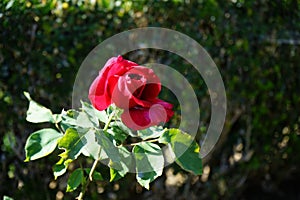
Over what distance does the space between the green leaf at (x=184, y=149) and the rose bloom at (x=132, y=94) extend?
79 millimetres

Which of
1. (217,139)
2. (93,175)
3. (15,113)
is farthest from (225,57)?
(93,175)

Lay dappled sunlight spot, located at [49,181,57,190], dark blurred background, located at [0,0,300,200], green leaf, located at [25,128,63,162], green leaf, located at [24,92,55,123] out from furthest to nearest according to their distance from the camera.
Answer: dappled sunlight spot, located at [49,181,57,190]
dark blurred background, located at [0,0,300,200]
green leaf, located at [24,92,55,123]
green leaf, located at [25,128,63,162]

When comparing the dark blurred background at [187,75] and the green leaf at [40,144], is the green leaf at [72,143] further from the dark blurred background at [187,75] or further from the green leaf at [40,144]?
the dark blurred background at [187,75]

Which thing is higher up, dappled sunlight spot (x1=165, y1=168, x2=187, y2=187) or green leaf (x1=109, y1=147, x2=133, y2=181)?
green leaf (x1=109, y1=147, x2=133, y2=181)

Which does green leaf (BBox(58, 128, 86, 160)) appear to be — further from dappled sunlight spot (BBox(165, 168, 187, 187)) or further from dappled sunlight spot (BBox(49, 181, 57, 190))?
dappled sunlight spot (BBox(165, 168, 187, 187))

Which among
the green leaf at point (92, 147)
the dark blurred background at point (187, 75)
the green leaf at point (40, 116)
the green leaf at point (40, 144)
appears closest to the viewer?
the green leaf at point (92, 147)

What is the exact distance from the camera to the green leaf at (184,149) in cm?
167

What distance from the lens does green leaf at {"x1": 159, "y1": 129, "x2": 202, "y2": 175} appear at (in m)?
1.67

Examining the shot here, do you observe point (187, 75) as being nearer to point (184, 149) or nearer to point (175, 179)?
point (175, 179)

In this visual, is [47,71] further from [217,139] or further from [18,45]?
[217,139]

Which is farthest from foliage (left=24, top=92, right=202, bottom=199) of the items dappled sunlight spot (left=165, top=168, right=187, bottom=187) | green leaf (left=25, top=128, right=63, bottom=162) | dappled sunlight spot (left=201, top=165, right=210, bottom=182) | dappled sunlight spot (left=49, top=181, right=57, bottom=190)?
dappled sunlight spot (left=201, top=165, right=210, bottom=182)

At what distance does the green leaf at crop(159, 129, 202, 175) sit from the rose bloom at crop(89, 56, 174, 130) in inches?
3.1

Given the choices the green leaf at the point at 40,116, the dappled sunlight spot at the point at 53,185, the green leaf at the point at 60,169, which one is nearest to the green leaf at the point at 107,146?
the green leaf at the point at 60,169

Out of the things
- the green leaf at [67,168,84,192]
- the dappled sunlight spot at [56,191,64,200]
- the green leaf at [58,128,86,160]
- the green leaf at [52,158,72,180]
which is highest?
the green leaf at [58,128,86,160]
